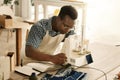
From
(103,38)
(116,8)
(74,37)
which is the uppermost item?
(116,8)

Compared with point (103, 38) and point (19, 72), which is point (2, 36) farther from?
point (19, 72)

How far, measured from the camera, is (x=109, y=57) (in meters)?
2.27

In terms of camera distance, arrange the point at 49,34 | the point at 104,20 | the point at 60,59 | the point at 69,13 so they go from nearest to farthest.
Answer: the point at 60,59, the point at 69,13, the point at 49,34, the point at 104,20

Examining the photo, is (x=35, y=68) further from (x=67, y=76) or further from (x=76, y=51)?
(x=76, y=51)

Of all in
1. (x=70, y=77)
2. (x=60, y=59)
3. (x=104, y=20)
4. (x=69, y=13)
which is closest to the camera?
(x=70, y=77)

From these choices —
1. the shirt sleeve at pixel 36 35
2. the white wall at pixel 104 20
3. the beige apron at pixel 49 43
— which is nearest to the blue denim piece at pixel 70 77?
the shirt sleeve at pixel 36 35

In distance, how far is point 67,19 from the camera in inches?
84.7

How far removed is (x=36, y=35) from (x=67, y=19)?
319 millimetres

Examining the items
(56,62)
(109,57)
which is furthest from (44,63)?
(109,57)

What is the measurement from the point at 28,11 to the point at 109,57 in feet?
7.82

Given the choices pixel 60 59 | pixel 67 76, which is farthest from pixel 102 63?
pixel 67 76

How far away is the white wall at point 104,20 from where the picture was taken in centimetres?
359

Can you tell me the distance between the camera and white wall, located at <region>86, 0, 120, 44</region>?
3.59 m

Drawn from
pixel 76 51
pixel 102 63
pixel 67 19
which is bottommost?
pixel 102 63
